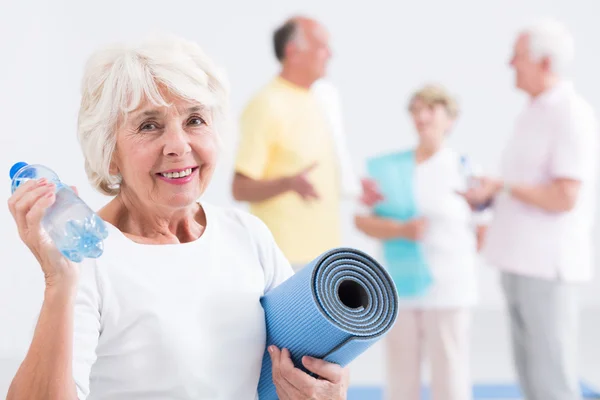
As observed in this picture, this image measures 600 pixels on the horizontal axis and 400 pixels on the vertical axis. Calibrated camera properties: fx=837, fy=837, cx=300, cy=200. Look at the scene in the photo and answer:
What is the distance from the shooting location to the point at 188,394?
131 centimetres

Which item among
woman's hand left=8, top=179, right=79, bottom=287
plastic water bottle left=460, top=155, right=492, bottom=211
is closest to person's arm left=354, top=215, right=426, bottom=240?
plastic water bottle left=460, top=155, right=492, bottom=211

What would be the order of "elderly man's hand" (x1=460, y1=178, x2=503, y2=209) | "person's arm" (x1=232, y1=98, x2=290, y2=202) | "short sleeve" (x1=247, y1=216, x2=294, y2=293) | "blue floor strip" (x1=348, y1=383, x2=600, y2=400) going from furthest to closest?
"blue floor strip" (x1=348, y1=383, x2=600, y2=400) → "elderly man's hand" (x1=460, y1=178, x2=503, y2=209) → "person's arm" (x1=232, y1=98, x2=290, y2=202) → "short sleeve" (x1=247, y1=216, x2=294, y2=293)

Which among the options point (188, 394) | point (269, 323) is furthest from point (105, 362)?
point (269, 323)

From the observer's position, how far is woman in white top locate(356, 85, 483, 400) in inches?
122

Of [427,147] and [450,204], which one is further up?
[427,147]

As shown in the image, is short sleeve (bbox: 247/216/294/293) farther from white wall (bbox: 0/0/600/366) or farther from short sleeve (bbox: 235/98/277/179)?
white wall (bbox: 0/0/600/366)

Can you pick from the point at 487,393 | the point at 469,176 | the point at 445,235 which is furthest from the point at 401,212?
A: the point at 487,393

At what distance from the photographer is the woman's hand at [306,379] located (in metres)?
1.29

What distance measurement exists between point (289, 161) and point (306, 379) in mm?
1767

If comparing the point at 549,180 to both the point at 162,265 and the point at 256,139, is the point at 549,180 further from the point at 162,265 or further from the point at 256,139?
the point at 162,265

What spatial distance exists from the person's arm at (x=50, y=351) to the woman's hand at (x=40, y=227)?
2 centimetres

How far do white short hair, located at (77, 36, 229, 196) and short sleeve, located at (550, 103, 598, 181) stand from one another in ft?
6.37

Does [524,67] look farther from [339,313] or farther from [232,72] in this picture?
[232,72]

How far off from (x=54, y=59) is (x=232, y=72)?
1.31 meters
